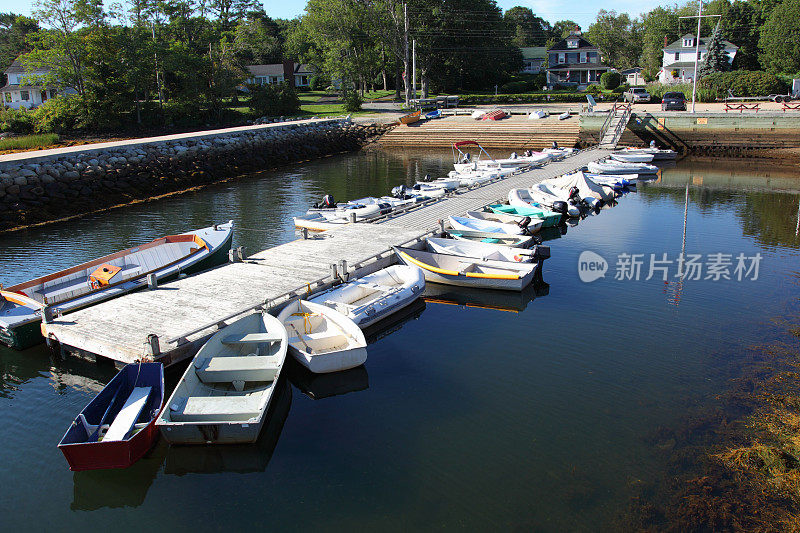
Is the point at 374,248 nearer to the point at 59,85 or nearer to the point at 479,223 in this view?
the point at 479,223

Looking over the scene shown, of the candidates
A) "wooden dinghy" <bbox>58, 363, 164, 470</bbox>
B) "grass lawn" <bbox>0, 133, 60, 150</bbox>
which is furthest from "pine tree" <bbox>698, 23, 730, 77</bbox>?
"wooden dinghy" <bbox>58, 363, 164, 470</bbox>

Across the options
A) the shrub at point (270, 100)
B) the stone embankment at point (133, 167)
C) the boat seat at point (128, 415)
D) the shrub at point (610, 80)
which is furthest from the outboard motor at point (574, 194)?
the shrub at point (610, 80)

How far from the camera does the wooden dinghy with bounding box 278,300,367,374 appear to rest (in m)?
11.3

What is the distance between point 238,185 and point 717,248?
83.3 ft

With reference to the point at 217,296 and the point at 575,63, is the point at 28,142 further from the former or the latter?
the point at 575,63

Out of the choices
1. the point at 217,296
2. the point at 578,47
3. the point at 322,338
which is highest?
the point at 578,47

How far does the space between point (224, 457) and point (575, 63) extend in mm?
83917

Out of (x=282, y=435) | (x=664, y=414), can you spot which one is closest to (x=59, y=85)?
(x=282, y=435)

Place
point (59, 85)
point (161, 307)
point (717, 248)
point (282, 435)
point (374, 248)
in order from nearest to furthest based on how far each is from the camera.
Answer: point (282, 435), point (161, 307), point (374, 248), point (717, 248), point (59, 85)

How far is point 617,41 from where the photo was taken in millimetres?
95125

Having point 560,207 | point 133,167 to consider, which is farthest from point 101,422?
point 133,167

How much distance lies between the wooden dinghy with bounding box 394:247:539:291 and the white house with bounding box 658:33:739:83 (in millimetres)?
62618

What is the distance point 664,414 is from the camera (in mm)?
10031

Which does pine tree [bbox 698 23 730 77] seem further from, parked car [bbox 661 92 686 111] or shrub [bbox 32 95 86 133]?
shrub [bbox 32 95 86 133]
